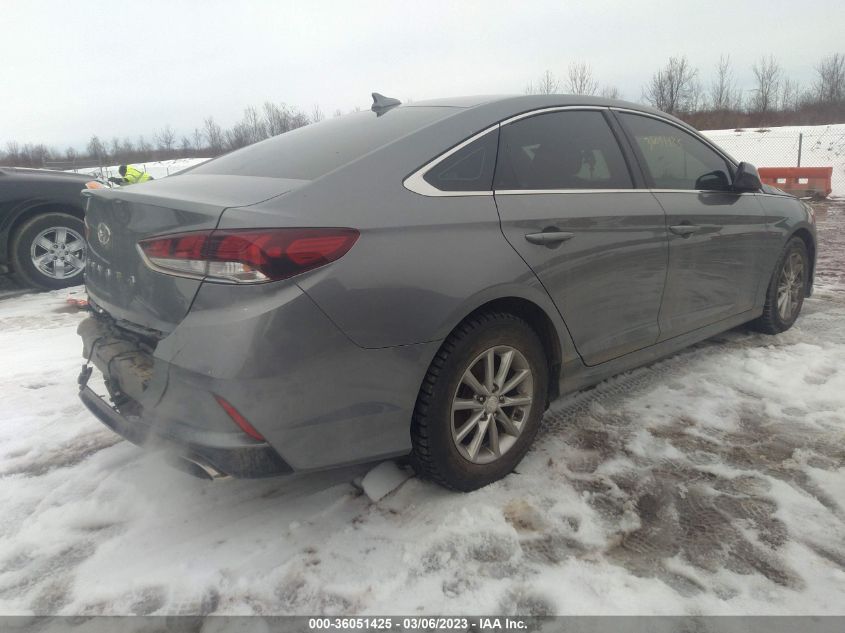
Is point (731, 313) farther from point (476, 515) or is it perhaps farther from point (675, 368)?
point (476, 515)

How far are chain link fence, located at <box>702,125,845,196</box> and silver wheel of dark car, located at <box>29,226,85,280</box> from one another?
25373mm

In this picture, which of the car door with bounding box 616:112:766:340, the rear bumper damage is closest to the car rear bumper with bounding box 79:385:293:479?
the rear bumper damage

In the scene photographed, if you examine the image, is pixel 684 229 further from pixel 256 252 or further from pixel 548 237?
pixel 256 252

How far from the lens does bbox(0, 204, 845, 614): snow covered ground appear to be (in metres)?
1.94

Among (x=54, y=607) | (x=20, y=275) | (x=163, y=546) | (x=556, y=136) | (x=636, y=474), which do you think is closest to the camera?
(x=54, y=607)

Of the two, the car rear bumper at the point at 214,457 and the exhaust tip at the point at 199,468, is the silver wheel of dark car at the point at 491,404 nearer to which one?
the car rear bumper at the point at 214,457

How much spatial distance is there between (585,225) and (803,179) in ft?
51.4

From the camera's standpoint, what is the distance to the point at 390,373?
208 centimetres

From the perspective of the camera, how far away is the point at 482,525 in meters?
2.27

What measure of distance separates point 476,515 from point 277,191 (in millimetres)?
1445

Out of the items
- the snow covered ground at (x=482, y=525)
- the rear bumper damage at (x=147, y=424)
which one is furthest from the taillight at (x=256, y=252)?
the snow covered ground at (x=482, y=525)

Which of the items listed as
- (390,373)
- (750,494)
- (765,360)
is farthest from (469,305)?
(765,360)

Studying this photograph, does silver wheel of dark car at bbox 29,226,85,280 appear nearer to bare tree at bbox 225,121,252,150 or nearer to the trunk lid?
the trunk lid

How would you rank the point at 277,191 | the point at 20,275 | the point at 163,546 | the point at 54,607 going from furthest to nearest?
the point at 20,275 → the point at 163,546 → the point at 277,191 → the point at 54,607
